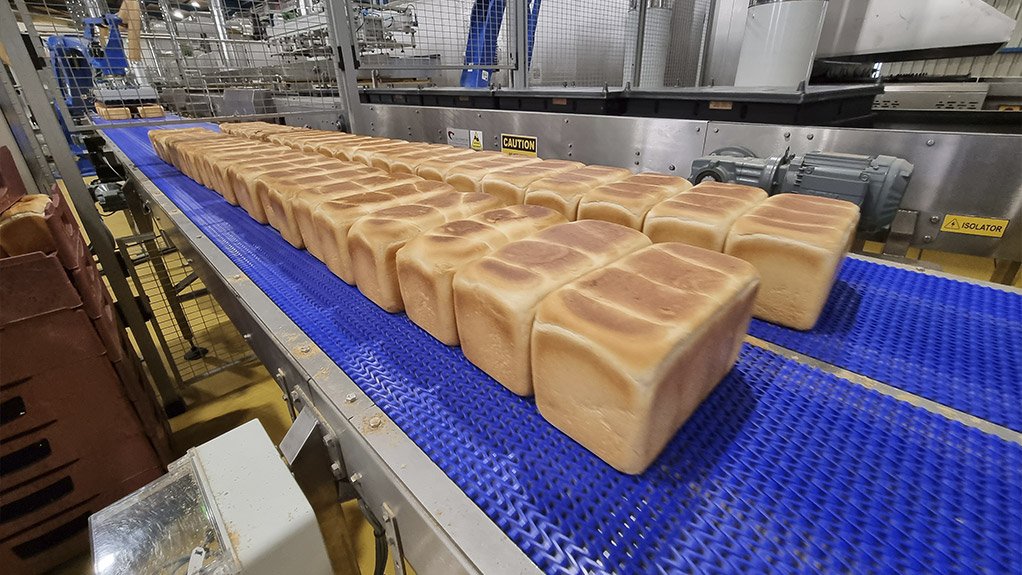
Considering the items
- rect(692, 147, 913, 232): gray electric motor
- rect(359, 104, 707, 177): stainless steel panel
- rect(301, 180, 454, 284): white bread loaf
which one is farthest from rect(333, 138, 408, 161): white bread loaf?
rect(692, 147, 913, 232): gray electric motor

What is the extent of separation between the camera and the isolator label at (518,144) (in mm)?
2574

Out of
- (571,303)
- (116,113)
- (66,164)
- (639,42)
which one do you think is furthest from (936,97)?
(116,113)

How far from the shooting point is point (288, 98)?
4.44m

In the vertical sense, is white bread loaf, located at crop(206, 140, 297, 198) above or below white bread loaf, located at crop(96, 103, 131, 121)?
below

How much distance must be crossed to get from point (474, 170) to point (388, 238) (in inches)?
28.2

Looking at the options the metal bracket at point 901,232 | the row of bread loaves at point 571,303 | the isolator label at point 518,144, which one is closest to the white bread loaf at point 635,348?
the row of bread loaves at point 571,303

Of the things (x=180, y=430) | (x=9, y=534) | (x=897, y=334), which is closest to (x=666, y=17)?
(x=897, y=334)

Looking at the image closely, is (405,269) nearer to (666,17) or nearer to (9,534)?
(9,534)

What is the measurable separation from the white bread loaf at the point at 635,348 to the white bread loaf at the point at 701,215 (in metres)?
0.26

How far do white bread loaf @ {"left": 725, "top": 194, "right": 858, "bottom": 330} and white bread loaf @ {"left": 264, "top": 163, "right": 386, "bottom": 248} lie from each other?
1.14m

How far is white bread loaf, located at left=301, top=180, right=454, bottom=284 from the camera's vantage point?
44.8 inches

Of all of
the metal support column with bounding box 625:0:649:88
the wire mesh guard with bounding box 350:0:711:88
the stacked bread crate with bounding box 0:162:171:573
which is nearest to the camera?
the stacked bread crate with bounding box 0:162:171:573

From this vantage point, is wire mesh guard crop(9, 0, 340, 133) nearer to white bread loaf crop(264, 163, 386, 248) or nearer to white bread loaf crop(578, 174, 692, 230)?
white bread loaf crop(264, 163, 386, 248)

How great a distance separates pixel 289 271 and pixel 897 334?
1.57m
